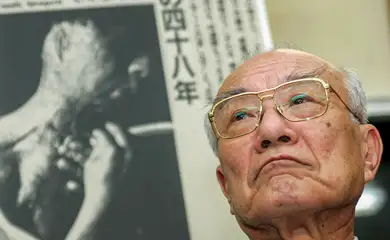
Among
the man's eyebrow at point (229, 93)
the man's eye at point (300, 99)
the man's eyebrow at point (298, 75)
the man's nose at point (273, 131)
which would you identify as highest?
the man's eyebrow at point (298, 75)

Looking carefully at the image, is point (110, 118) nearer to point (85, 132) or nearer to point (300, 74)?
point (85, 132)

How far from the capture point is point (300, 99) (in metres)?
0.83

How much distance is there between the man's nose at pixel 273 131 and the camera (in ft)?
2.61

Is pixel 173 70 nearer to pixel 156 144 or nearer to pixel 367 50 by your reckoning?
pixel 156 144

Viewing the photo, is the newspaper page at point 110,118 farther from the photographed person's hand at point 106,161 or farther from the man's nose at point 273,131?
the man's nose at point 273,131

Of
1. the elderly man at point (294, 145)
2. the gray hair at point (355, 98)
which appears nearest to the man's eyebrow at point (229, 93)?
the elderly man at point (294, 145)

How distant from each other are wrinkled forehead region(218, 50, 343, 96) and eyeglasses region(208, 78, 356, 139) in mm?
15

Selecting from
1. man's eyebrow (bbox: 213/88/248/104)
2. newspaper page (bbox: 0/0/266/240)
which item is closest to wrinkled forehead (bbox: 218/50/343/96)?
man's eyebrow (bbox: 213/88/248/104)

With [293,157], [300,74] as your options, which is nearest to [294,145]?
[293,157]

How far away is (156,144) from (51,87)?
21 cm

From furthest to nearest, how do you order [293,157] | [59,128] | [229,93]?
[59,128], [229,93], [293,157]

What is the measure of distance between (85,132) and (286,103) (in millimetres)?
376

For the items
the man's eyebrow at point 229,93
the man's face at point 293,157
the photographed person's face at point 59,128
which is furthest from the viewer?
the photographed person's face at point 59,128

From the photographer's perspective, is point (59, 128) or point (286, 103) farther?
point (59, 128)
